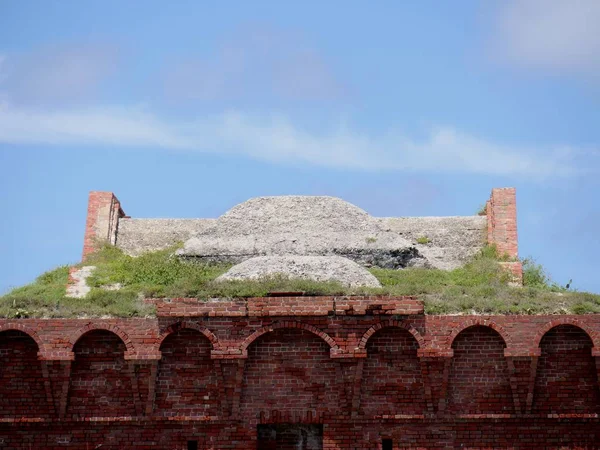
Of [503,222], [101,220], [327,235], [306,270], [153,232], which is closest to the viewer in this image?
[306,270]

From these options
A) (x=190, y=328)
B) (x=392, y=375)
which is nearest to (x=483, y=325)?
(x=392, y=375)

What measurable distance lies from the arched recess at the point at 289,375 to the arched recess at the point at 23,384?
401 centimetres

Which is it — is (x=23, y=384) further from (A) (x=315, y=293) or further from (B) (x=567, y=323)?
(B) (x=567, y=323)

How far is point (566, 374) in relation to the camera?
1964 centimetres

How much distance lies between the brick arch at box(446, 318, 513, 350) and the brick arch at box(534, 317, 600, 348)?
539mm

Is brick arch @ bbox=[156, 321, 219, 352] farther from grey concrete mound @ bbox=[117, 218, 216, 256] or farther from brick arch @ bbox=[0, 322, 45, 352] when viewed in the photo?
grey concrete mound @ bbox=[117, 218, 216, 256]

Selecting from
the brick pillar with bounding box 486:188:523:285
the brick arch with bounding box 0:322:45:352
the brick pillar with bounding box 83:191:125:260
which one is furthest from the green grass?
the brick pillar with bounding box 83:191:125:260

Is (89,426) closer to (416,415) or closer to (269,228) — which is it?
(416,415)

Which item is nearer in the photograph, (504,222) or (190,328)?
(190,328)

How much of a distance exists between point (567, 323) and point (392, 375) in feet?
11.7

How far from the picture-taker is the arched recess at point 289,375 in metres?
19.6

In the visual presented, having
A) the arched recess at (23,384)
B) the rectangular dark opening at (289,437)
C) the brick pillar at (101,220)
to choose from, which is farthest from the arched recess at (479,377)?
the brick pillar at (101,220)

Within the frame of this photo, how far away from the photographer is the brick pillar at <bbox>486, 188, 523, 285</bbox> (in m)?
26.6

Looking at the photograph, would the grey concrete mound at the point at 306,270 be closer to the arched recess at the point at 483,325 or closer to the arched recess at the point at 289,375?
the arched recess at the point at 289,375
